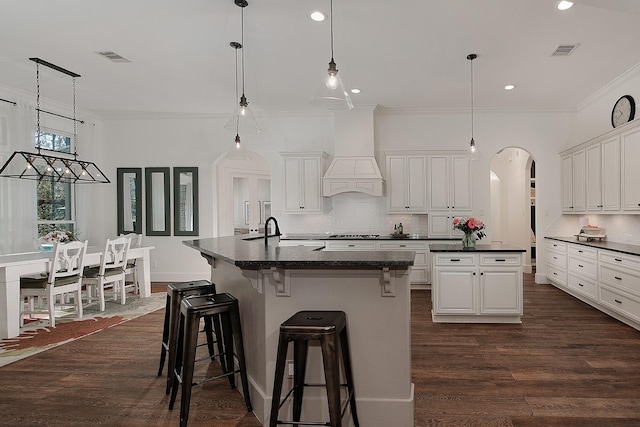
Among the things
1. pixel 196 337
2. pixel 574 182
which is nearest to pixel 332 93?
pixel 196 337

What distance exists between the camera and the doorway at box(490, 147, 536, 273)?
335 inches

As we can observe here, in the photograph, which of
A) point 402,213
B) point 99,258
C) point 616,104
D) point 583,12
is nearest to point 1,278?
point 99,258

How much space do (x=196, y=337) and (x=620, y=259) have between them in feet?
14.8

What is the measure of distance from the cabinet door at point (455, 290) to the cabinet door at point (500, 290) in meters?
0.12

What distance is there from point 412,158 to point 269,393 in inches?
201

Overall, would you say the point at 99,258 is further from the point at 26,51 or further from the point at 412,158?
the point at 412,158

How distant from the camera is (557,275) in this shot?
6379 millimetres

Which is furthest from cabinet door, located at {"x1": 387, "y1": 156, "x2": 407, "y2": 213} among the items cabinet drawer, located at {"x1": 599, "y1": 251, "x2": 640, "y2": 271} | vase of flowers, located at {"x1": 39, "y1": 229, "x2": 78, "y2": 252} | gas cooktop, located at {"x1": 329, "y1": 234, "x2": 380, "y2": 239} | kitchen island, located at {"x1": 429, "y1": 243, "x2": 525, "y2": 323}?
vase of flowers, located at {"x1": 39, "y1": 229, "x2": 78, "y2": 252}

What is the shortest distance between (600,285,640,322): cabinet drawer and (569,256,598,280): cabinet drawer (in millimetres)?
271

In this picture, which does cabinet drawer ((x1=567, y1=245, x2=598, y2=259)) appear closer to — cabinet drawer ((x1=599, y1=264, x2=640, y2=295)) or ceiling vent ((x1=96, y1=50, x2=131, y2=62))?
cabinet drawer ((x1=599, y1=264, x2=640, y2=295))

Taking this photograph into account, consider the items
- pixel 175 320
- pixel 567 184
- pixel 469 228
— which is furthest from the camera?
pixel 567 184

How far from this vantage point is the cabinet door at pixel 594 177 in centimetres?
565

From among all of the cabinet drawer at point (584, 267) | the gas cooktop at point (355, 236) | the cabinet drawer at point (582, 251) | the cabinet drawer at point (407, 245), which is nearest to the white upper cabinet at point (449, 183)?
the cabinet drawer at point (407, 245)

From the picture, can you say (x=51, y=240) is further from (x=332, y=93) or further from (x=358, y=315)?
(x=358, y=315)
